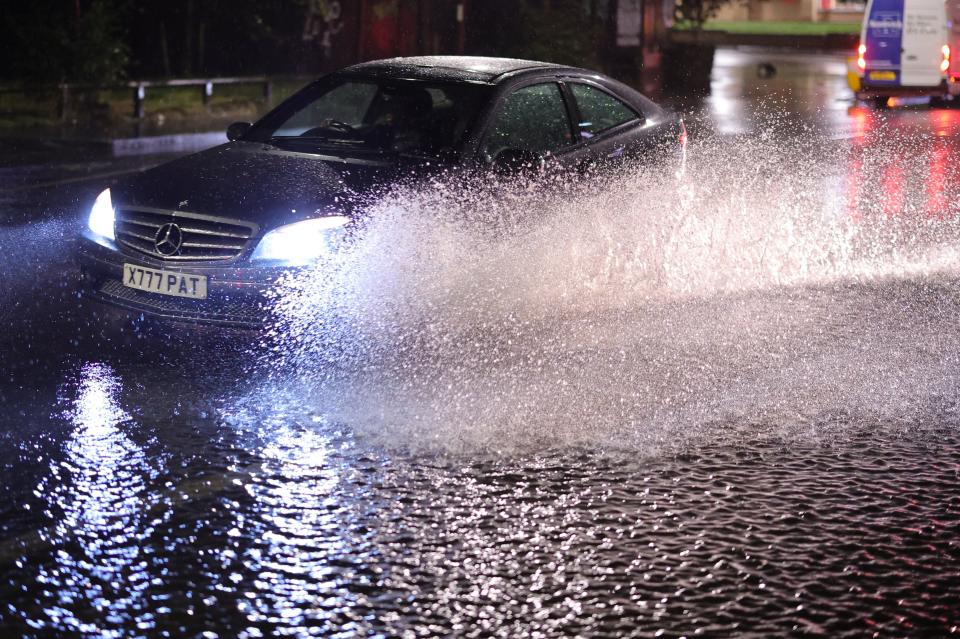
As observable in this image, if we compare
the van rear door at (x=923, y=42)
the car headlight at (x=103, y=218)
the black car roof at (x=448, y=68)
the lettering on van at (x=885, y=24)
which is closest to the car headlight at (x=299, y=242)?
the car headlight at (x=103, y=218)

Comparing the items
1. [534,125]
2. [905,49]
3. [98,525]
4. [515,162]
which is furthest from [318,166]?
[905,49]

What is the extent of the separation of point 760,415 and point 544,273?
2.30m

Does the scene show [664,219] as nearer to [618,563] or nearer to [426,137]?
[426,137]

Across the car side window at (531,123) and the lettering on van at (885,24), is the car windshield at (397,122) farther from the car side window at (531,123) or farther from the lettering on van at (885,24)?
the lettering on van at (885,24)

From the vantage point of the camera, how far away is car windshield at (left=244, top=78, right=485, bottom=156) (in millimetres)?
7797

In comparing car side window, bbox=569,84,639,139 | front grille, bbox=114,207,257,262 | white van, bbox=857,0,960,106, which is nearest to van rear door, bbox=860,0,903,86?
white van, bbox=857,0,960,106

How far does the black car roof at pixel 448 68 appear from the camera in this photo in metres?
8.26

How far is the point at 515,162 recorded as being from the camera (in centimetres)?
761

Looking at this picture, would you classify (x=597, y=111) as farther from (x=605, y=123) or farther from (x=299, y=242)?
(x=299, y=242)

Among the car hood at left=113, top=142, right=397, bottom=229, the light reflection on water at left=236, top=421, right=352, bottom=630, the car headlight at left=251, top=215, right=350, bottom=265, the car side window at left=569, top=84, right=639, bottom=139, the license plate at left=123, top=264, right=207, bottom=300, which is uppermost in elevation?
the car side window at left=569, top=84, right=639, bottom=139

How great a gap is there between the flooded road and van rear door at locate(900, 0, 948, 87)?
14218 mm

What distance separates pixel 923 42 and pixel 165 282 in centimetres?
1914

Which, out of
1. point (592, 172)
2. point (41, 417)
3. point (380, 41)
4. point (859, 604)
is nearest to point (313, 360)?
point (41, 417)

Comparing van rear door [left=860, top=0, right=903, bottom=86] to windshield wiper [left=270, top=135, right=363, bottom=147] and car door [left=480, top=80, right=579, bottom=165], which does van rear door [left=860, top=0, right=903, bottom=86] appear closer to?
car door [left=480, top=80, right=579, bottom=165]
